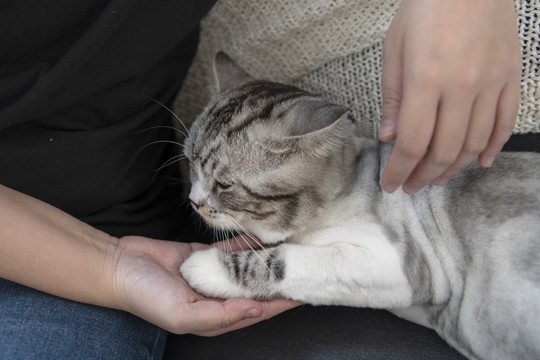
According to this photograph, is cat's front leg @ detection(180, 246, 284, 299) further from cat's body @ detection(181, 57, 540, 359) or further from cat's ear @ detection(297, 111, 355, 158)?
cat's ear @ detection(297, 111, 355, 158)

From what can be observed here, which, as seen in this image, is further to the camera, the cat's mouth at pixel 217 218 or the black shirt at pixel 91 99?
the cat's mouth at pixel 217 218

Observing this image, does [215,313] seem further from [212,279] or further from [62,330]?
[62,330]

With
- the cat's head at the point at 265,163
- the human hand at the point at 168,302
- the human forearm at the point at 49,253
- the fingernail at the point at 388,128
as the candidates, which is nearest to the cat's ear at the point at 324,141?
the cat's head at the point at 265,163

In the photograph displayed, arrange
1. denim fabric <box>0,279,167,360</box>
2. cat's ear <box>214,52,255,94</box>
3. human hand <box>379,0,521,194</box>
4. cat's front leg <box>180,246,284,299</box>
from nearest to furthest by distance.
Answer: human hand <box>379,0,521,194</box>, denim fabric <box>0,279,167,360</box>, cat's front leg <box>180,246,284,299</box>, cat's ear <box>214,52,255,94</box>

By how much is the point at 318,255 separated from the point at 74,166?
2.25ft

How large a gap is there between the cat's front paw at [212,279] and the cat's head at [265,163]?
0.38ft

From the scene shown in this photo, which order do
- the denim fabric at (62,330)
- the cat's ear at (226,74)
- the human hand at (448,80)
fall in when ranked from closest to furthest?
the human hand at (448,80), the denim fabric at (62,330), the cat's ear at (226,74)

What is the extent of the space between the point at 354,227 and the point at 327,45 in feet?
2.00

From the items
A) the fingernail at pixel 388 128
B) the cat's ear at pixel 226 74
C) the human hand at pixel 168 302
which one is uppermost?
the fingernail at pixel 388 128

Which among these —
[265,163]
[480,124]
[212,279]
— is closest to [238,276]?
[212,279]

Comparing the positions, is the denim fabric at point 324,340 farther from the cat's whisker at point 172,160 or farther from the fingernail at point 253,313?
the cat's whisker at point 172,160

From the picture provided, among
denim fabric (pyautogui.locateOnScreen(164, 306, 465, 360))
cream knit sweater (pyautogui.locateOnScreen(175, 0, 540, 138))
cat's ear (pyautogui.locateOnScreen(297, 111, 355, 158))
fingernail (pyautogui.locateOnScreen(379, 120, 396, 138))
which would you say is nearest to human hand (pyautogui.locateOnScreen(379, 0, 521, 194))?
fingernail (pyautogui.locateOnScreen(379, 120, 396, 138))

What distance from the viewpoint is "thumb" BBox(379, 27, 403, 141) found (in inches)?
36.8

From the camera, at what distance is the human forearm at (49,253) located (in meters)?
1.14
